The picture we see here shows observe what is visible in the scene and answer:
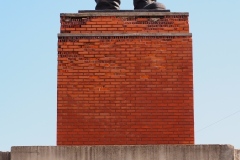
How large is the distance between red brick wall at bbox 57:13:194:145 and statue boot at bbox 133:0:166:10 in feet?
1.10

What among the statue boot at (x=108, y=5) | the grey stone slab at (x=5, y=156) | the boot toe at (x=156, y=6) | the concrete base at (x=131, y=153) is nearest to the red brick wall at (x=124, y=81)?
the boot toe at (x=156, y=6)

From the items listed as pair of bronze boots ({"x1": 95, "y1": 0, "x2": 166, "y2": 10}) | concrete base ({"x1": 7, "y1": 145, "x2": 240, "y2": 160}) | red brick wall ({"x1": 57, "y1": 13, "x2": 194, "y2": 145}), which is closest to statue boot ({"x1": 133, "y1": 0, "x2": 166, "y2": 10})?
pair of bronze boots ({"x1": 95, "y1": 0, "x2": 166, "y2": 10})

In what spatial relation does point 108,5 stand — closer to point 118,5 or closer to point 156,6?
point 118,5

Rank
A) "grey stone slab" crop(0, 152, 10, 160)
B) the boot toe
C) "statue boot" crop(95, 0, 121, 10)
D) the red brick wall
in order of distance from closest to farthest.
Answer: "grey stone slab" crop(0, 152, 10, 160) < the red brick wall < the boot toe < "statue boot" crop(95, 0, 121, 10)

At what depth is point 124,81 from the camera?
1096 cm

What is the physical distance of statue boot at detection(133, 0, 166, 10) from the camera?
11.5 meters

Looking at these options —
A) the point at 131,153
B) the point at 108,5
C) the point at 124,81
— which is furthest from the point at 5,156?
the point at 108,5

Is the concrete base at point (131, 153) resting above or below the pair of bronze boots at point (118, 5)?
below

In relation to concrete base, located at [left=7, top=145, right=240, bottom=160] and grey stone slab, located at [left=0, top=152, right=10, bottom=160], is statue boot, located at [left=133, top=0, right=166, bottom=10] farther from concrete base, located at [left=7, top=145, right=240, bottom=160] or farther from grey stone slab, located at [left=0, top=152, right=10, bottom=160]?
grey stone slab, located at [left=0, top=152, right=10, bottom=160]

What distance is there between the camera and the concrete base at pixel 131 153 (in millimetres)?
9773

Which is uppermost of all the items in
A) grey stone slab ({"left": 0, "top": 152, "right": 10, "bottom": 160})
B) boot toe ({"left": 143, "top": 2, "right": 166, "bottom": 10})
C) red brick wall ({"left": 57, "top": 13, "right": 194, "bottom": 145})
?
boot toe ({"left": 143, "top": 2, "right": 166, "bottom": 10})

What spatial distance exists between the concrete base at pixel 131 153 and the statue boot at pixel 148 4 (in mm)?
2970

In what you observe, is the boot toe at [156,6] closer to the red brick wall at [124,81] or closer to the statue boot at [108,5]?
the red brick wall at [124,81]

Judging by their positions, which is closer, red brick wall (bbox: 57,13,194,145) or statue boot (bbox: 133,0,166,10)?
red brick wall (bbox: 57,13,194,145)
